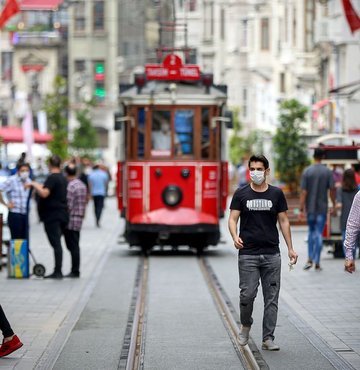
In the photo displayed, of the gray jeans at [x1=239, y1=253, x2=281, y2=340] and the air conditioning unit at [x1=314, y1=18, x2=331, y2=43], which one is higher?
the air conditioning unit at [x1=314, y1=18, x2=331, y2=43]

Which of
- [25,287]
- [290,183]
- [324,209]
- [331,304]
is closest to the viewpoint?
[331,304]

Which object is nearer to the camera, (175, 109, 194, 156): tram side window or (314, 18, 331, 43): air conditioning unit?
(175, 109, 194, 156): tram side window

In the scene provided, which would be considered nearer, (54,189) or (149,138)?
(54,189)

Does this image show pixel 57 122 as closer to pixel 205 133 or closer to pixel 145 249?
pixel 145 249

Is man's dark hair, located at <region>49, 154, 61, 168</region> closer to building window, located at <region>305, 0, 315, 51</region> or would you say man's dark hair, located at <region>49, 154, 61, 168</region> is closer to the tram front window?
the tram front window

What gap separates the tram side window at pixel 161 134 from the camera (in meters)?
25.5

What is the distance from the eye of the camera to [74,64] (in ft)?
294

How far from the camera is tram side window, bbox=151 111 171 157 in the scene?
83.5ft

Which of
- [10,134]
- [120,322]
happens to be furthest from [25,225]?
[10,134]

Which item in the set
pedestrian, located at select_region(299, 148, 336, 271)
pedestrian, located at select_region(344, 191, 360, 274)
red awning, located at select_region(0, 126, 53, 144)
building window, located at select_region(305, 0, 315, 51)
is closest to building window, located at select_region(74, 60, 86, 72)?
building window, located at select_region(305, 0, 315, 51)

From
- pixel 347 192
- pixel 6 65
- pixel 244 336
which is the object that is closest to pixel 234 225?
pixel 244 336

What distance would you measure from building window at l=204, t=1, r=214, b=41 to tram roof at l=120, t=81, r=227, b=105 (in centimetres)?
5523

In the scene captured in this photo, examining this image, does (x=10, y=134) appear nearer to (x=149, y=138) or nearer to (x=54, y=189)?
(x=149, y=138)

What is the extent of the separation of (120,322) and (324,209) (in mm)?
6451
